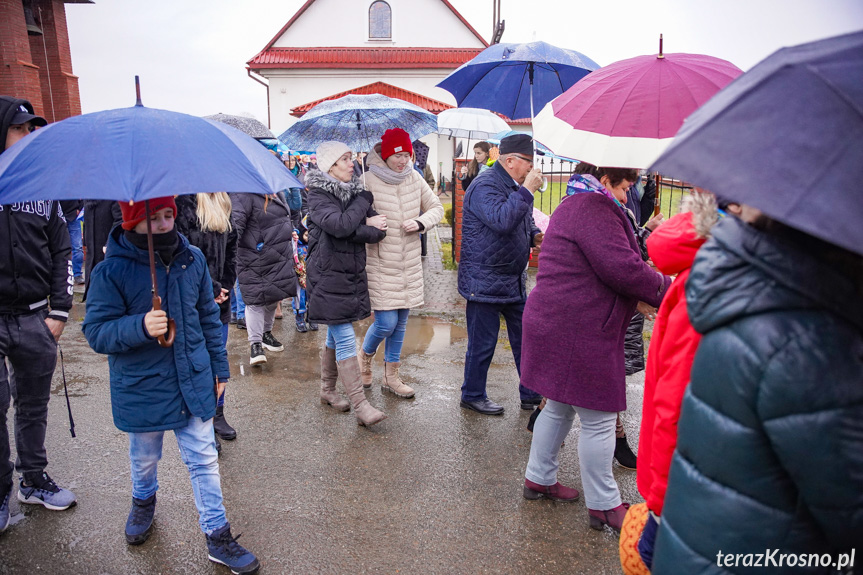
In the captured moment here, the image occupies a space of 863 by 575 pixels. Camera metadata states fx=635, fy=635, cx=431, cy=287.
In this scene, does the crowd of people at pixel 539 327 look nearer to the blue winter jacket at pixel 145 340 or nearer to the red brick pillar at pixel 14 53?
the blue winter jacket at pixel 145 340

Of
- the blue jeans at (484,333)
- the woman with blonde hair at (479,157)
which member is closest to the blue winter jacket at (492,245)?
the blue jeans at (484,333)

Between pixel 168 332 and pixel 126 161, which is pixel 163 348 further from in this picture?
pixel 126 161

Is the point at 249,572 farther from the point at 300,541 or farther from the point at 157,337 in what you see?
the point at 157,337

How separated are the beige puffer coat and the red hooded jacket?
277cm

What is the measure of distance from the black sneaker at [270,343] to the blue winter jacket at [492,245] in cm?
252

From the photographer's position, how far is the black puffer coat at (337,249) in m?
4.46

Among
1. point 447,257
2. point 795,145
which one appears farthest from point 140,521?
point 447,257

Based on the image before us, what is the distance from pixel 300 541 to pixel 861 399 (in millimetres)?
2747

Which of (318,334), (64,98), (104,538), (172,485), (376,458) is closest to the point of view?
(104,538)

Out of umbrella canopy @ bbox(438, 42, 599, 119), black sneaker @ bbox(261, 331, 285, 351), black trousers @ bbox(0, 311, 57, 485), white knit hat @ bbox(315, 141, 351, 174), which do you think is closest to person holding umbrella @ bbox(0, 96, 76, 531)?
black trousers @ bbox(0, 311, 57, 485)

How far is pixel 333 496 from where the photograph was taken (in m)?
3.70

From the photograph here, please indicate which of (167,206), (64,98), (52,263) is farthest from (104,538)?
(64,98)

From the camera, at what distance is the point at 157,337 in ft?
9.20

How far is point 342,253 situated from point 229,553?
219 cm
